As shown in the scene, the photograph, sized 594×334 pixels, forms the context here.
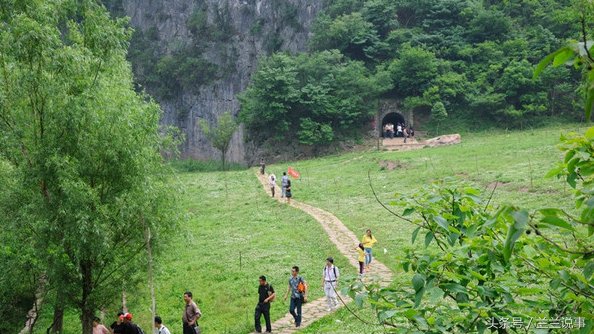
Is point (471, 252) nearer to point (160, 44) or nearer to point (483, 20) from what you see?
point (483, 20)

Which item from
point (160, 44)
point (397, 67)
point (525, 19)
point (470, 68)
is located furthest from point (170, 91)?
point (525, 19)

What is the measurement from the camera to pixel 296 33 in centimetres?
5244

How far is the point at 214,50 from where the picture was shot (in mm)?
54125

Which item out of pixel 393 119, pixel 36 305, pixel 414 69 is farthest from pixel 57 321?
pixel 393 119

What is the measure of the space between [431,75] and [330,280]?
32058 millimetres

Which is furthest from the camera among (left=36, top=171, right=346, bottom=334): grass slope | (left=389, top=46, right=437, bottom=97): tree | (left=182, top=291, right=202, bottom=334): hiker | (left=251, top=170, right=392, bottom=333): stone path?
(left=389, top=46, right=437, bottom=97): tree

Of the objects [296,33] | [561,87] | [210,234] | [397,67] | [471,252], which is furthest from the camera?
[296,33]

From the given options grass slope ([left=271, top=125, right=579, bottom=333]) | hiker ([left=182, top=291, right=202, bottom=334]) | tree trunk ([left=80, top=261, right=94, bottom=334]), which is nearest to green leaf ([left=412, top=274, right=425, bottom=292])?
hiker ([left=182, top=291, right=202, bottom=334])

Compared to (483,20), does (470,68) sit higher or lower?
lower

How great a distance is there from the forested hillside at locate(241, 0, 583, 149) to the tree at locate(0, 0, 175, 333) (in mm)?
28073

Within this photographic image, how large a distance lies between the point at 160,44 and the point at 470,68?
102ft

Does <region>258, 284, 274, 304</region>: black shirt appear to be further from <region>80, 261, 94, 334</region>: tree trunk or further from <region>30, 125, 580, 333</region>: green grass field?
<region>80, 261, 94, 334</region>: tree trunk

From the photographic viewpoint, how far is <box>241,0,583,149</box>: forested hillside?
39375 mm

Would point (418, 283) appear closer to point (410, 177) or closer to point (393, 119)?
point (410, 177)
